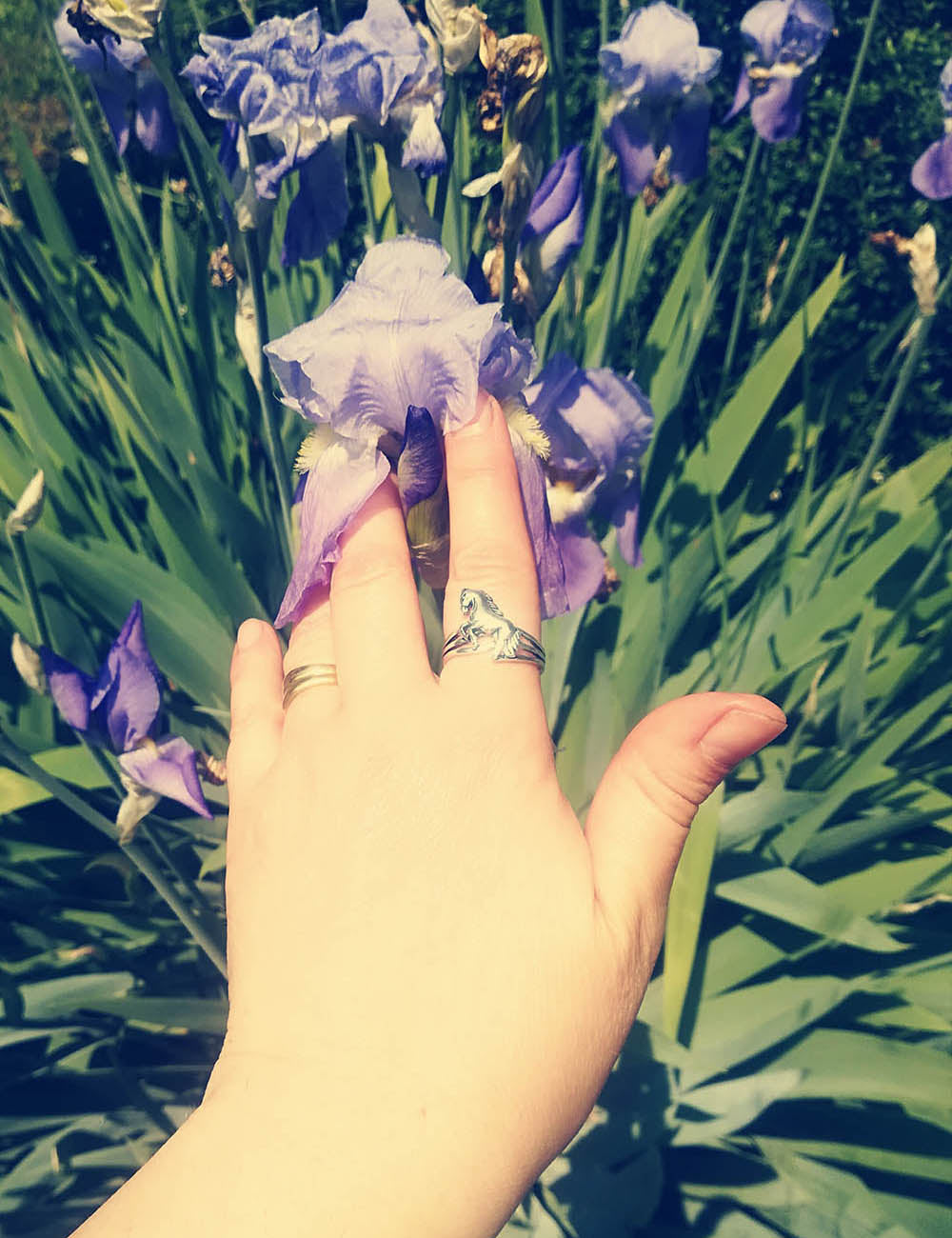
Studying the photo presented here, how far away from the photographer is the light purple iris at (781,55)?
157 centimetres

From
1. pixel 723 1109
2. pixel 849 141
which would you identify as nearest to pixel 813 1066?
pixel 723 1109

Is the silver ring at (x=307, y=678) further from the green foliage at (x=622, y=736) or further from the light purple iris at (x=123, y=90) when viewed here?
the light purple iris at (x=123, y=90)

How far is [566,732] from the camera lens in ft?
4.76

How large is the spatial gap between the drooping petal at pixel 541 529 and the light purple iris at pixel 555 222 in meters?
0.35

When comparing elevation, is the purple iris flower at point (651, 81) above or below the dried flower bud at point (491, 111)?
above

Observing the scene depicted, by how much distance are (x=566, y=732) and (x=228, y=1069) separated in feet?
2.84

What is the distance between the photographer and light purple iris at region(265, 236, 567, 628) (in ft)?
2.42

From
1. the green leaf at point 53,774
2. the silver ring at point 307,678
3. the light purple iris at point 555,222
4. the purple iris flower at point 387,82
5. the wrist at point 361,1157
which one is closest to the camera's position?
the wrist at point 361,1157

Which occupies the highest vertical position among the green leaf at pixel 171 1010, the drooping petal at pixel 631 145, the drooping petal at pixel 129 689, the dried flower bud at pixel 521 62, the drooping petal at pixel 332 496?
the drooping petal at pixel 631 145

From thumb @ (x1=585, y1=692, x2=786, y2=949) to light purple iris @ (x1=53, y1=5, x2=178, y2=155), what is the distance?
50.4 inches

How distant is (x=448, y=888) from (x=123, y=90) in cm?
143

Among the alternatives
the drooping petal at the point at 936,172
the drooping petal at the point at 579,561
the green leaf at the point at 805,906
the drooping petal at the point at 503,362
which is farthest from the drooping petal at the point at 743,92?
the green leaf at the point at 805,906

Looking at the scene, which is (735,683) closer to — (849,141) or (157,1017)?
(157,1017)

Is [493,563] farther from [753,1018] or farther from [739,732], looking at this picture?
[753,1018]
